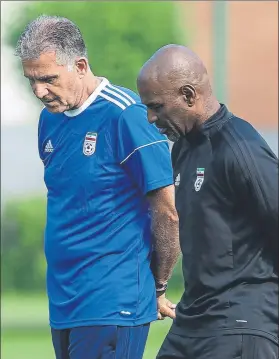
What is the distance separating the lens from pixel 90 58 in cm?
1120

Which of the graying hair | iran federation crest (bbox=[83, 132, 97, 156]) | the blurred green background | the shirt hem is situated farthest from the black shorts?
the blurred green background

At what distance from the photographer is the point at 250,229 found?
3727 mm

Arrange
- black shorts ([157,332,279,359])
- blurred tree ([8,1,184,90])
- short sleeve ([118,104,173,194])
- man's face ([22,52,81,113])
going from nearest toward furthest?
1. black shorts ([157,332,279,359])
2. short sleeve ([118,104,173,194])
3. man's face ([22,52,81,113])
4. blurred tree ([8,1,184,90])

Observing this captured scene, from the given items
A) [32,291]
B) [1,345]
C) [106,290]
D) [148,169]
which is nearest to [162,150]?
[148,169]

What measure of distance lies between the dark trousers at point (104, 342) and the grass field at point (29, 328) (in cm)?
580

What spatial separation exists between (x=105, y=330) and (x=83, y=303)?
13cm

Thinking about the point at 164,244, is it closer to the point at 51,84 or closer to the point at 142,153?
the point at 142,153

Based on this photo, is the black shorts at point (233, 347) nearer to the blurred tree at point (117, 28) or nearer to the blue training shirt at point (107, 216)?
the blue training shirt at point (107, 216)

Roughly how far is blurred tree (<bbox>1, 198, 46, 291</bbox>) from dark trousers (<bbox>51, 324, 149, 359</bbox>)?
6.97 metres

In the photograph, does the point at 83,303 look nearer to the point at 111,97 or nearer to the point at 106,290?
the point at 106,290

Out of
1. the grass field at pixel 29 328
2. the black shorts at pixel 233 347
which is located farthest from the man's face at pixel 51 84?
the grass field at pixel 29 328

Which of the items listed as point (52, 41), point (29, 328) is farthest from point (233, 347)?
point (29, 328)

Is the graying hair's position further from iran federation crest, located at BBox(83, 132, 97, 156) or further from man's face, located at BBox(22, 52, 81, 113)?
iran federation crest, located at BBox(83, 132, 97, 156)

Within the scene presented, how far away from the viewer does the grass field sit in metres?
10.6
